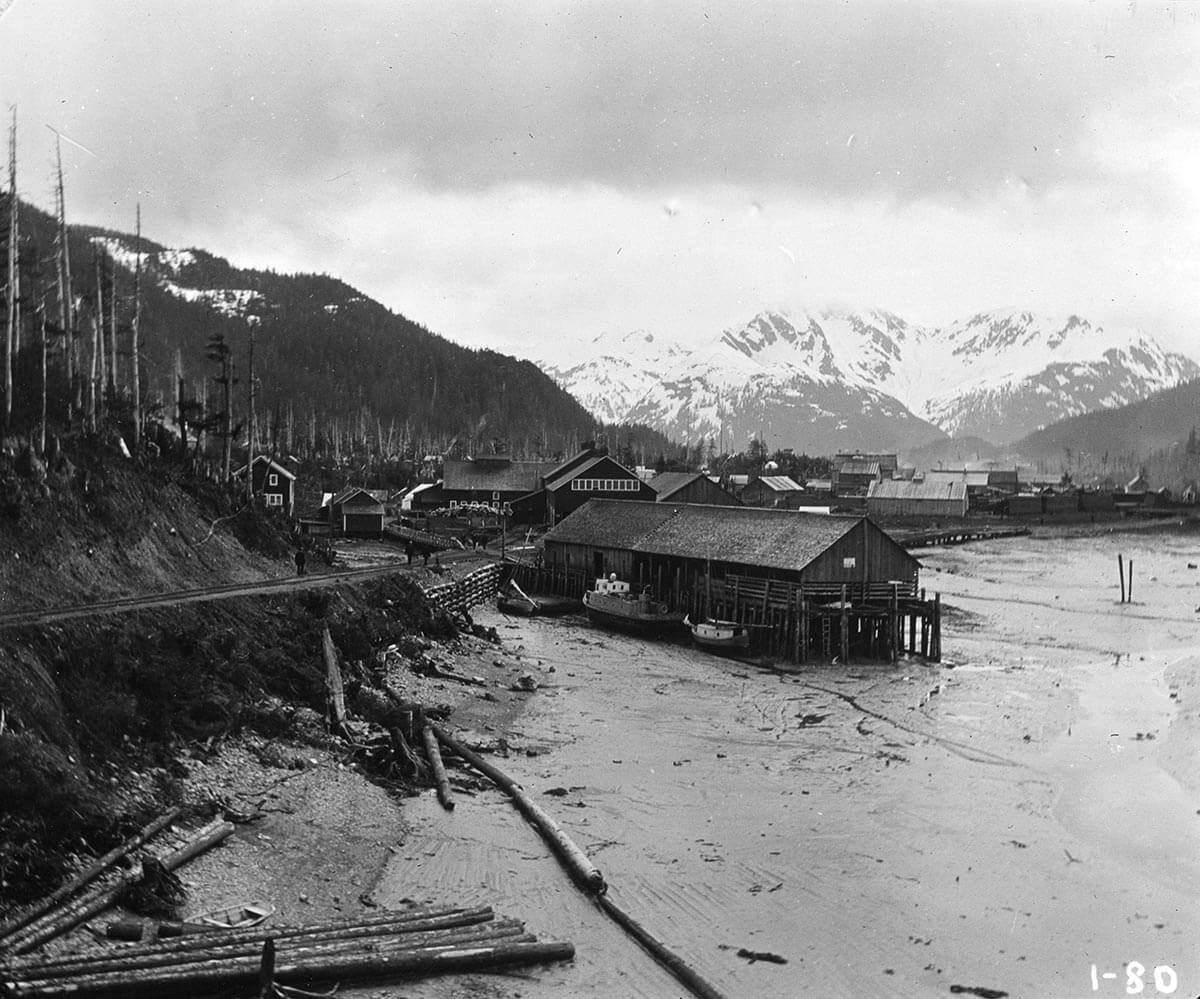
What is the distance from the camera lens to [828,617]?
40156 mm

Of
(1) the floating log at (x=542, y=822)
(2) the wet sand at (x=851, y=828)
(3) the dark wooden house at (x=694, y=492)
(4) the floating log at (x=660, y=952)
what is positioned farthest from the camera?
(3) the dark wooden house at (x=694, y=492)

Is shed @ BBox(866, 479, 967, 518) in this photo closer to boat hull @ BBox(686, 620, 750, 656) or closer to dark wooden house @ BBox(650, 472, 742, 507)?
dark wooden house @ BBox(650, 472, 742, 507)

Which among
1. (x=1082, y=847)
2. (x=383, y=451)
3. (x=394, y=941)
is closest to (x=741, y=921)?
(x=394, y=941)

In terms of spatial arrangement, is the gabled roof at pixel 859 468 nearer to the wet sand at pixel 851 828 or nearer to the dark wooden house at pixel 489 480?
the dark wooden house at pixel 489 480

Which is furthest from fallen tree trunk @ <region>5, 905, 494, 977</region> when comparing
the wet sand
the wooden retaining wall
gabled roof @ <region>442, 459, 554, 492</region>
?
gabled roof @ <region>442, 459, 554, 492</region>

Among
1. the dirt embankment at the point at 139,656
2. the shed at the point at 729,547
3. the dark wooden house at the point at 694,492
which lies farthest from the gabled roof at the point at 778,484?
the dirt embankment at the point at 139,656

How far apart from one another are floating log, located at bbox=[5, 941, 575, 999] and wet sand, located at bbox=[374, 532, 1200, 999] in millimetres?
349

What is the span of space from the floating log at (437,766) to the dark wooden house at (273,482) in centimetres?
5324

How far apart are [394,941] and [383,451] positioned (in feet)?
504

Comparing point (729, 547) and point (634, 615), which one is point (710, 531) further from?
point (634, 615)

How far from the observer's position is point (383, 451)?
16300cm

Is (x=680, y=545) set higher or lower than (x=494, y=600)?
higher

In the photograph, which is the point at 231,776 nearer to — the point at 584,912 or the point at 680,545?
the point at 584,912

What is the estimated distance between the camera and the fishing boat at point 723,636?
40.7 metres
